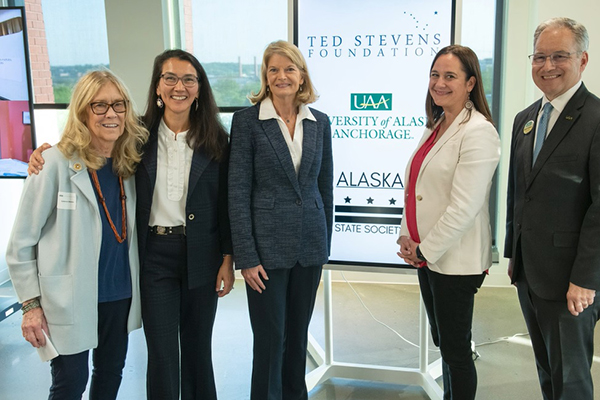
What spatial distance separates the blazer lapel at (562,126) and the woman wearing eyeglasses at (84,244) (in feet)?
4.83

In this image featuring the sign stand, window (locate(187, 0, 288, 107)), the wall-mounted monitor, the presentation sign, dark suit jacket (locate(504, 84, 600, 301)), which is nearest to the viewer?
dark suit jacket (locate(504, 84, 600, 301))

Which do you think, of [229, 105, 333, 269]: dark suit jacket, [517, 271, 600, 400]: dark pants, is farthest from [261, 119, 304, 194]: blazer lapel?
[517, 271, 600, 400]: dark pants

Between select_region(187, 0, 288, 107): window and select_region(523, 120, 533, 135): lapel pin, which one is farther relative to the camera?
select_region(187, 0, 288, 107): window

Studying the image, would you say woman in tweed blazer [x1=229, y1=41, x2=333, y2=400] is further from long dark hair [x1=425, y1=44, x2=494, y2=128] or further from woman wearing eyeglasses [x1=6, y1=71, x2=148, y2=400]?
long dark hair [x1=425, y1=44, x2=494, y2=128]

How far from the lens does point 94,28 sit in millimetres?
4527

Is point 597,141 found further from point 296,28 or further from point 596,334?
point 596,334

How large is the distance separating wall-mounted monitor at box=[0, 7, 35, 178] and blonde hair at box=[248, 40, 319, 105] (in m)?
2.09

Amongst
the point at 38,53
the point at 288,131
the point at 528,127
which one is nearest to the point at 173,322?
the point at 288,131

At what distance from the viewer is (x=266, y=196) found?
2078 millimetres

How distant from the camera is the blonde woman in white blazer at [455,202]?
195 centimetres

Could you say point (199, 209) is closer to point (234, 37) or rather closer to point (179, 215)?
point (179, 215)

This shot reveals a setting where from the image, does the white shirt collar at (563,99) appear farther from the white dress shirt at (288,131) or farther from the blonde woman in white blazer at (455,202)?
the white dress shirt at (288,131)

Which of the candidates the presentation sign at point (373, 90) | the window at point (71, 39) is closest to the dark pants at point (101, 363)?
the presentation sign at point (373, 90)

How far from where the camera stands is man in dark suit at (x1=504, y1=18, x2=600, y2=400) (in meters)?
1.76
